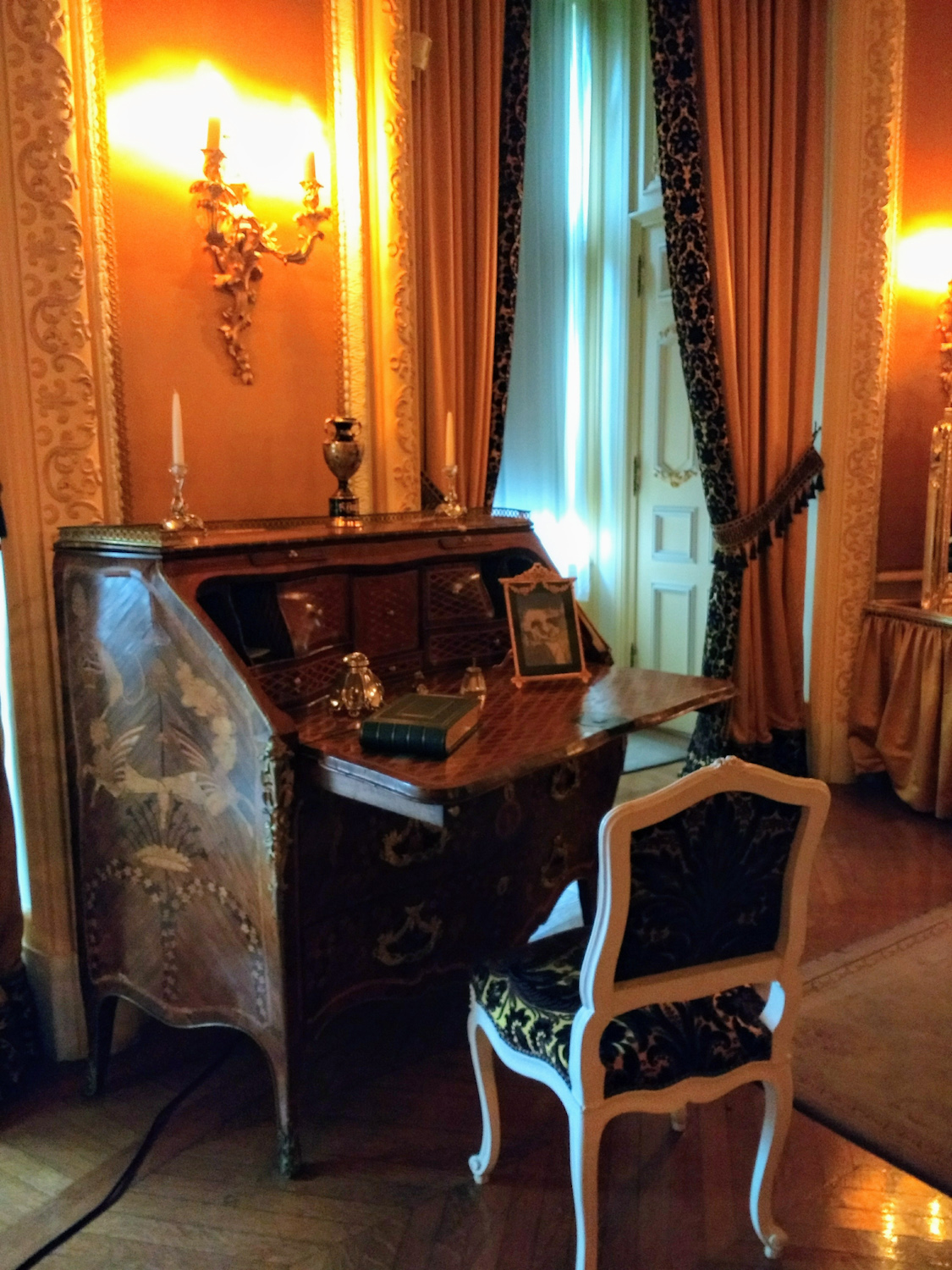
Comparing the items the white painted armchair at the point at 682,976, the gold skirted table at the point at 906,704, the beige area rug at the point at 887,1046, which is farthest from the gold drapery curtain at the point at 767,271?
the white painted armchair at the point at 682,976

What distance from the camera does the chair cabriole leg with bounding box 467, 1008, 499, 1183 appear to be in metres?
1.81

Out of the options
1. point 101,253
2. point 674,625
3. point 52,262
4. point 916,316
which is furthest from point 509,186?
point 674,625

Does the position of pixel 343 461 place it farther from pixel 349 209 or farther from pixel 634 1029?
pixel 634 1029

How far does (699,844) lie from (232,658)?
0.84m

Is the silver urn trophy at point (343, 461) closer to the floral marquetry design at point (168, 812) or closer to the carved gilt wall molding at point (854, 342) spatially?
the floral marquetry design at point (168, 812)

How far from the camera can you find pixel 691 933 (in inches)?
59.7

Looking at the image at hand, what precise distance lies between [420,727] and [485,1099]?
2.41ft

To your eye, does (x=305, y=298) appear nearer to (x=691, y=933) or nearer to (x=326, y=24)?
(x=326, y=24)

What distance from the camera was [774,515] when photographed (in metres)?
3.84

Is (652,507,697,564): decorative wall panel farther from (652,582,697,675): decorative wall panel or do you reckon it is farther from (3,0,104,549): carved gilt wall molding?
(3,0,104,549): carved gilt wall molding

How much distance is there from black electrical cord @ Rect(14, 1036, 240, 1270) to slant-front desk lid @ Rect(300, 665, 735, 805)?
0.90 metres

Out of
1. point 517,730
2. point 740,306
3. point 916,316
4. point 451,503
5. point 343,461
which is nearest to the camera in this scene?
point 517,730

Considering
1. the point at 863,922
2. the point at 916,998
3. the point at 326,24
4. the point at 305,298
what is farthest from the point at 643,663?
the point at 326,24

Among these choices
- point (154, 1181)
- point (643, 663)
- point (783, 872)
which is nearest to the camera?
point (783, 872)
